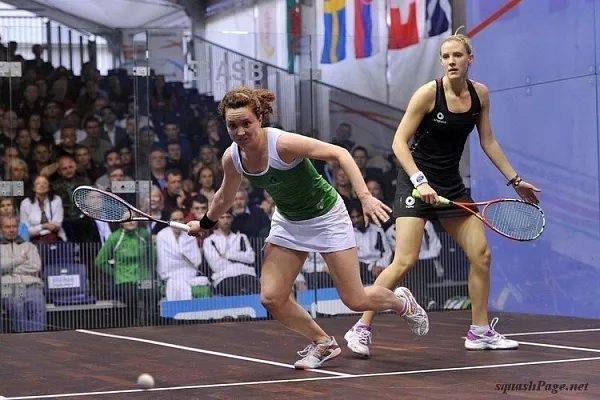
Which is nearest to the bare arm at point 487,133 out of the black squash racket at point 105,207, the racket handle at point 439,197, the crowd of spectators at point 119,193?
the racket handle at point 439,197

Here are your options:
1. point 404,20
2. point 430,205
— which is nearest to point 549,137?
point 404,20

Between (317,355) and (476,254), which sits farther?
(476,254)

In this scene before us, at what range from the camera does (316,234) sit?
18.0ft

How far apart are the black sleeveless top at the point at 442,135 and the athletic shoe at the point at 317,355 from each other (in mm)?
1134

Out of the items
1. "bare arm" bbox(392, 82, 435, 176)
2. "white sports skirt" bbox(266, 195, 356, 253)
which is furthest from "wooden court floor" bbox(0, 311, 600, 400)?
"bare arm" bbox(392, 82, 435, 176)

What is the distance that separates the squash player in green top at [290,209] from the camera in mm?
5227

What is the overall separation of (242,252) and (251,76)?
4.33 ft

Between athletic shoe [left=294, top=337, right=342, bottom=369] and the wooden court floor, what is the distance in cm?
7

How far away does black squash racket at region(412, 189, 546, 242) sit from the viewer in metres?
6.03

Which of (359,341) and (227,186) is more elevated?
A: (227,186)

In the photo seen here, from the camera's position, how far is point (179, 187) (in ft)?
29.9

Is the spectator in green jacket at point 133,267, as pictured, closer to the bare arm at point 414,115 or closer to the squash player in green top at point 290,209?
the bare arm at point 414,115

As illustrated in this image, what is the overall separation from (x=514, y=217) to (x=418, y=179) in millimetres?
590

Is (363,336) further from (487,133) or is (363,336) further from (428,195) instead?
(487,133)
